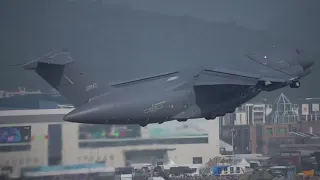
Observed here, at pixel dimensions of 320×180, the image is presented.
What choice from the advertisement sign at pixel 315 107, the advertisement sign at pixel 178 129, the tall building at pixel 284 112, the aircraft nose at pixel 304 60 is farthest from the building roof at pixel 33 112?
the advertisement sign at pixel 315 107

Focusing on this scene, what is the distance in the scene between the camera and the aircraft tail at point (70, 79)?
764 cm

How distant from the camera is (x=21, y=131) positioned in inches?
426

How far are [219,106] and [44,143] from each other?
3858 mm

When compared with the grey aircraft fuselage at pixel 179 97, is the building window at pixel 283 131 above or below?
below

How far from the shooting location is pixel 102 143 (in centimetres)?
1020

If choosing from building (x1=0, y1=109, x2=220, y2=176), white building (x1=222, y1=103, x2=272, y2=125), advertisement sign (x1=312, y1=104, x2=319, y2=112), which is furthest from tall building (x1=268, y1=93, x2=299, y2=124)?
building (x1=0, y1=109, x2=220, y2=176)

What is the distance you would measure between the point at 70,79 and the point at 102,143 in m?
2.77

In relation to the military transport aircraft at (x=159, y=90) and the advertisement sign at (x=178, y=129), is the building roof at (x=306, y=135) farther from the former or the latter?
the military transport aircraft at (x=159, y=90)

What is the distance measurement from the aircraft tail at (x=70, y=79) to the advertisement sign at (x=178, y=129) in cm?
296

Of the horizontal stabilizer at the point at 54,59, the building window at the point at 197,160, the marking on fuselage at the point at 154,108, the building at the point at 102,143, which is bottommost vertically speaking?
the building window at the point at 197,160

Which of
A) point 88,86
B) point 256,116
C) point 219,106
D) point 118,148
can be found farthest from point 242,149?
point 88,86

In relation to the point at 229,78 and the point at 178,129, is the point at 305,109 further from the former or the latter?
the point at 229,78

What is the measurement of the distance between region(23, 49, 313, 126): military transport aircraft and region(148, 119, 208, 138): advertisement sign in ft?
8.35

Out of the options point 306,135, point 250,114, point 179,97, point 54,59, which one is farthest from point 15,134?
point 306,135
